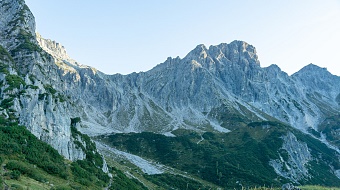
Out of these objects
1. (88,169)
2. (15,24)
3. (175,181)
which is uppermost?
(15,24)

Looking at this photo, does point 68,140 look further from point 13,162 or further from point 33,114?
point 13,162

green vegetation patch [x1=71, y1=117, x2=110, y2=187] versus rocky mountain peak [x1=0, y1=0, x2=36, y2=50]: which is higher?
rocky mountain peak [x1=0, y1=0, x2=36, y2=50]

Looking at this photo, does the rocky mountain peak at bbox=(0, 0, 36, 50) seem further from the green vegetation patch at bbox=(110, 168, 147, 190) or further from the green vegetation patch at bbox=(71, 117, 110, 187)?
the green vegetation patch at bbox=(110, 168, 147, 190)

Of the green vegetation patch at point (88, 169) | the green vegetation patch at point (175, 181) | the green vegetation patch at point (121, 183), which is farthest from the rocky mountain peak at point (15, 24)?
the green vegetation patch at point (175, 181)

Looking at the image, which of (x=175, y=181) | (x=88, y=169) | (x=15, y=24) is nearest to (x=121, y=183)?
(x=88, y=169)

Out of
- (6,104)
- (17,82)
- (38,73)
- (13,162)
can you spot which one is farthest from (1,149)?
(38,73)

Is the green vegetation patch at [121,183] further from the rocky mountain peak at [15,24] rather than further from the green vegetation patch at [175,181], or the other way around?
the rocky mountain peak at [15,24]

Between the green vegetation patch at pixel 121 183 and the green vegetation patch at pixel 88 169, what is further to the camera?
the green vegetation patch at pixel 121 183

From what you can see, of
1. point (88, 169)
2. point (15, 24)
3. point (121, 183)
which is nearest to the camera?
point (88, 169)

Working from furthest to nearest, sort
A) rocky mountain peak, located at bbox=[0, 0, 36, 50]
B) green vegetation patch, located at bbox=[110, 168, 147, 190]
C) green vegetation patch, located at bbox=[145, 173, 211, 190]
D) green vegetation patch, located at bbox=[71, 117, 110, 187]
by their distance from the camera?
rocky mountain peak, located at bbox=[0, 0, 36, 50], green vegetation patch, located at bbox=[145, 173, 211, 190], green vegetation patch, located at bbox=[110, 168, 147, 190], green vegetation patch, located at bbox=[71, 117, 110, 187]

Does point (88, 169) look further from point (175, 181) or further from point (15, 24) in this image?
point (15, 24)

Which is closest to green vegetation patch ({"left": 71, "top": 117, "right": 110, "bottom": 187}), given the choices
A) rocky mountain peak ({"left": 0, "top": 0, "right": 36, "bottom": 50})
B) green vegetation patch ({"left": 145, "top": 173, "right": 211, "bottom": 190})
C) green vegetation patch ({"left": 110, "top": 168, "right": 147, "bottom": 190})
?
green vegetation patch ({"left": 110, "top": 168, "right": 147, "bottom": 190})

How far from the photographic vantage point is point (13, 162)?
45.3 meters

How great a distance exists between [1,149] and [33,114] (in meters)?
23.2
